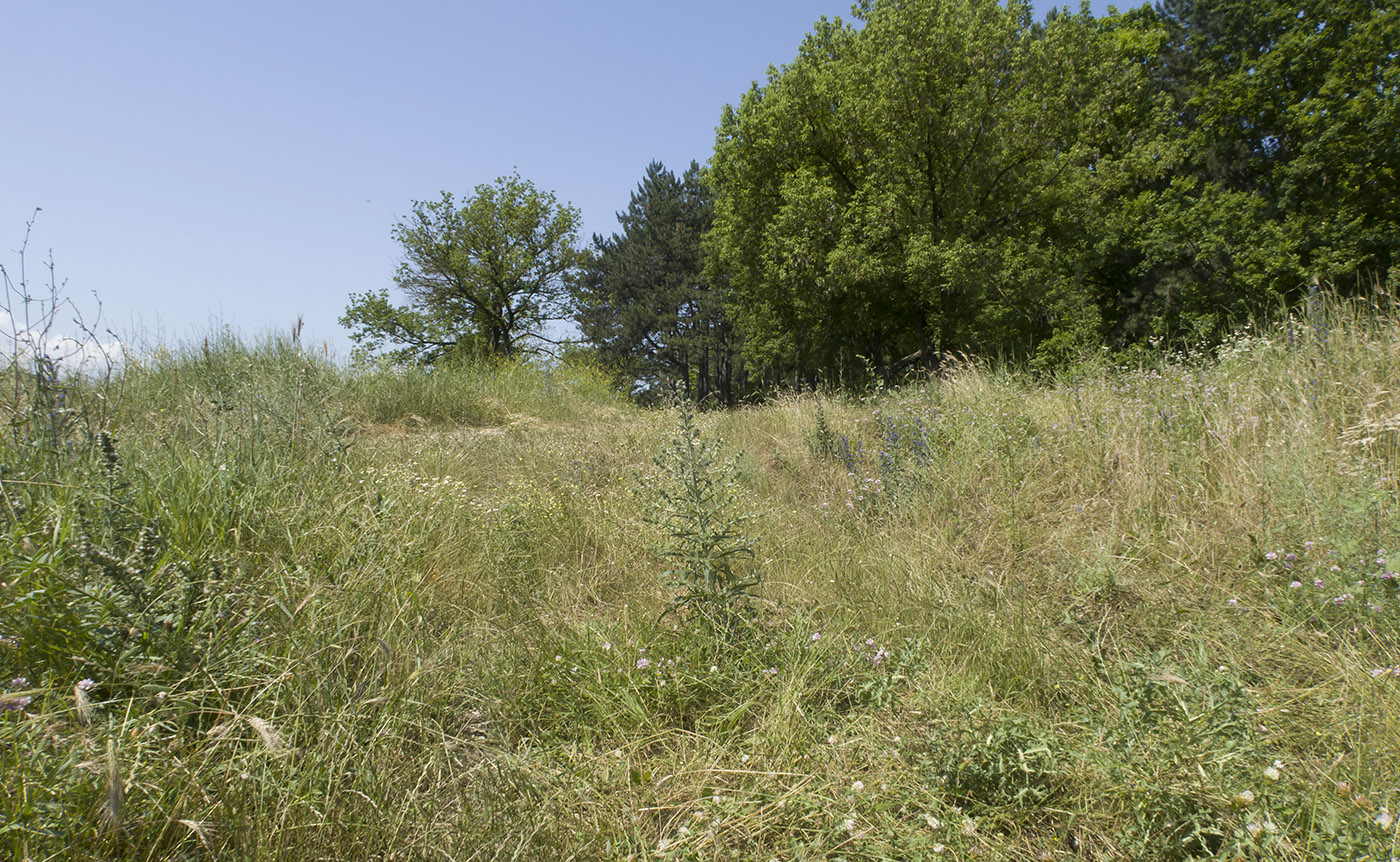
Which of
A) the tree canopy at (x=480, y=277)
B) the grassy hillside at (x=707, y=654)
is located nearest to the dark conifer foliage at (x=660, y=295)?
the tree canopy at (x=480, y=277)

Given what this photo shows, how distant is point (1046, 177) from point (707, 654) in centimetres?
1786

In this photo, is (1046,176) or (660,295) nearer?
(1046,176)

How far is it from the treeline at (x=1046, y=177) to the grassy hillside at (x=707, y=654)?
10507 millimetres

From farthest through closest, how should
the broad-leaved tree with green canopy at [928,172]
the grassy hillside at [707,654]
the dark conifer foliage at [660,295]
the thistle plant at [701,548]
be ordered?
the dark conifer foliage at [660,295] → the broad-leaved tree with green canopy at [928,172] → the thistle plant at [701,548] → the grassy hillside at [707,654]

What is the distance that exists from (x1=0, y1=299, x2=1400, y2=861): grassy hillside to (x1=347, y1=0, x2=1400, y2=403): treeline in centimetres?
1051

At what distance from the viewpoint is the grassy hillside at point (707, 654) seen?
146 cm

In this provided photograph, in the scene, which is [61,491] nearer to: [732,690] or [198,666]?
[198,666]

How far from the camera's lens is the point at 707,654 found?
2.24m

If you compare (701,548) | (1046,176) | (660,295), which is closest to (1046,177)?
(1046,176)

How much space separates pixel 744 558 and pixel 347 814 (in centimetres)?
204

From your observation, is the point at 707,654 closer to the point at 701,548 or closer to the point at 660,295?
the point at 701,548

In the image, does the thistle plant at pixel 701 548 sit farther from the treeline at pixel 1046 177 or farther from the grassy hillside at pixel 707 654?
the treeline at pixel 1046 177

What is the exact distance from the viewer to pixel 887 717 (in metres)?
1.96

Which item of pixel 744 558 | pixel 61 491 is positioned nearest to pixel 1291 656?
pixel 744 558
